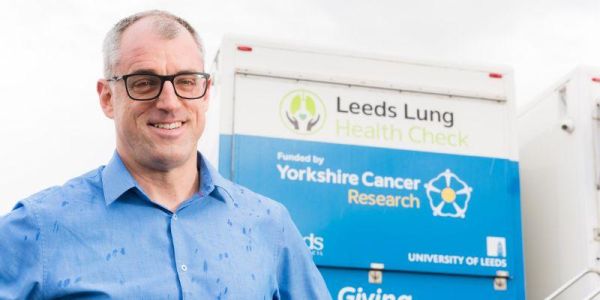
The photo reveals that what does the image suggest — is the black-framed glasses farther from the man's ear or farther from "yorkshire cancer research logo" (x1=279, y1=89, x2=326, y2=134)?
"yorkshire cancer research logo" (x1=279, y1=89, x2=326, y2=134)

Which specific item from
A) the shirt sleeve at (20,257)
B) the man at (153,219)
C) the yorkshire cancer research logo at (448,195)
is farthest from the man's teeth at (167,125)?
the yorkshire cancer research logo at (448,195)

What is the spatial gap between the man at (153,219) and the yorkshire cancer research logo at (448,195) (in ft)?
10.7

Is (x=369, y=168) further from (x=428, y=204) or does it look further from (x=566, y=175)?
(x=566, y=175)

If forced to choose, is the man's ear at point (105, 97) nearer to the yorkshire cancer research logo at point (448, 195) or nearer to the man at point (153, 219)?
the man at point (153, 219)

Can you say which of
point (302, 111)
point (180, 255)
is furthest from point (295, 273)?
point (302, 111)

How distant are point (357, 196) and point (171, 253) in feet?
11.1

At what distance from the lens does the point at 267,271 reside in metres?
2.22

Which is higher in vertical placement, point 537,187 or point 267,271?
point 537,187

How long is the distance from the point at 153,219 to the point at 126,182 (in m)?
0.11

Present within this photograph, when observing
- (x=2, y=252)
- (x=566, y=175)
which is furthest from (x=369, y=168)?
(x=2, y=252)

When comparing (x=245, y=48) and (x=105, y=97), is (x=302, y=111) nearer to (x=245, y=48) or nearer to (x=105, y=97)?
(x=245, y=48)

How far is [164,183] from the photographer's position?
2203mm

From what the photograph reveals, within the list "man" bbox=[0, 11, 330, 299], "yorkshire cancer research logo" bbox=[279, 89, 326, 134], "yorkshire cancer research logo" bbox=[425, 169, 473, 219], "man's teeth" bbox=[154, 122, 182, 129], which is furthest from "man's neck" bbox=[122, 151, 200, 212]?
"yorkshire cancer research logo" bbox=[425, 169, 473, 219]

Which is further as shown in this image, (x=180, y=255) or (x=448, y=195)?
(x=448, y=195)
